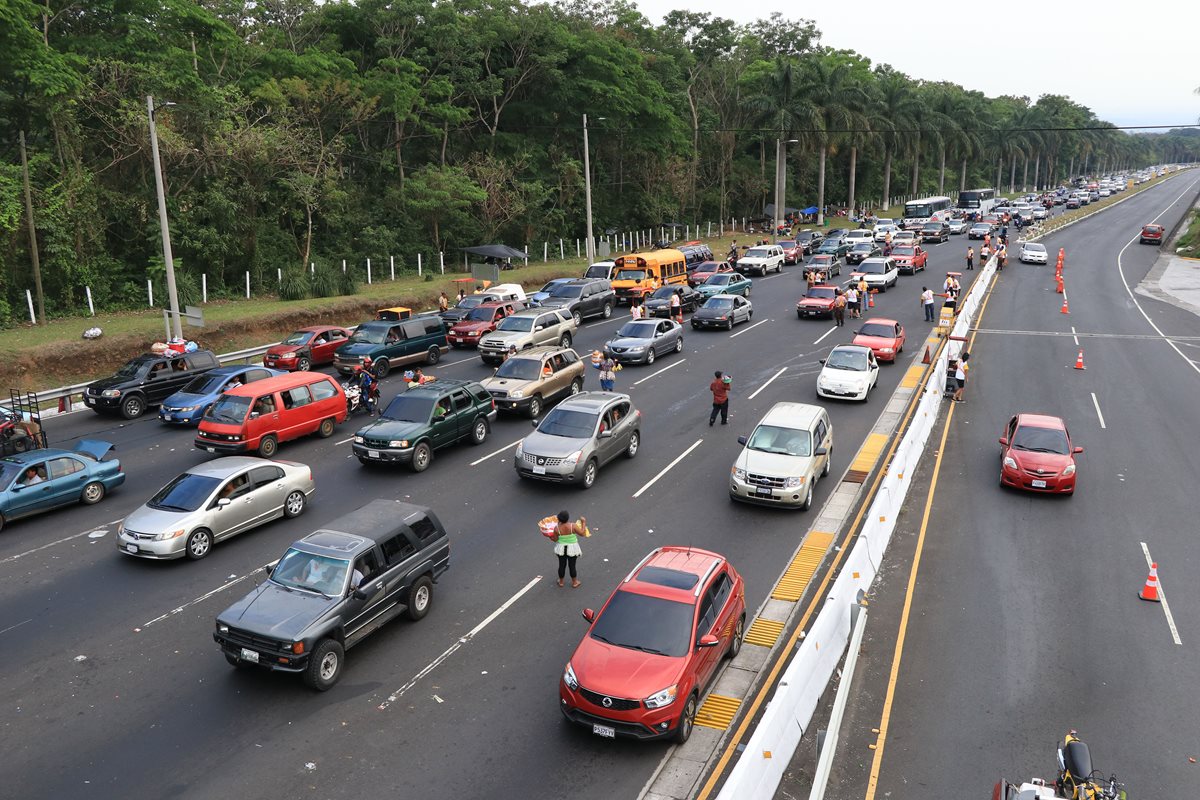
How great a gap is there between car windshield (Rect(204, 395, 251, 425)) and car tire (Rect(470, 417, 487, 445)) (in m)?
5.50

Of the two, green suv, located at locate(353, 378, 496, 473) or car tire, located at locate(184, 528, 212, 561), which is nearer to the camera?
Answer: car tire, located at locate(184, 528, 212, 561)

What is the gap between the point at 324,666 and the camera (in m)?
11.2

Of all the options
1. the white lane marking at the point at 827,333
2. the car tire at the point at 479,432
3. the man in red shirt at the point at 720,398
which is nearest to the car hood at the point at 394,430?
the car tire at the point at 479,432

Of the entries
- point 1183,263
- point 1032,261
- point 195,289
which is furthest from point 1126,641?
point 1183,263

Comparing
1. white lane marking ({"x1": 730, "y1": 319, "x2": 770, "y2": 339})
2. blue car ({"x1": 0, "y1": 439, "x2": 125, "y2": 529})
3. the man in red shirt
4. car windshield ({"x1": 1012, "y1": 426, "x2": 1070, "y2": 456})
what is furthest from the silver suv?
car windshield ({"x1": 1012, "y1": 426, "x2": 1070, "y2": 456})

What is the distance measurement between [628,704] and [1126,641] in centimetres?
798

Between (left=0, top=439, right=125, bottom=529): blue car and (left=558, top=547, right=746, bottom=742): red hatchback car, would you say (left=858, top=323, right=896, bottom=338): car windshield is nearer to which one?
(left=558, top=547, right=746, bottom=742): red hatchback car

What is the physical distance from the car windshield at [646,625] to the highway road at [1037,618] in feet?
6.95

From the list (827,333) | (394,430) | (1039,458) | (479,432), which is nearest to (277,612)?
(394,430)

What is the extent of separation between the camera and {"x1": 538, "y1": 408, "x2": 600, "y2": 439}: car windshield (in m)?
19.1

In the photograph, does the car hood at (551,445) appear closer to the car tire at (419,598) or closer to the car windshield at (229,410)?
the car tire at (419,598)

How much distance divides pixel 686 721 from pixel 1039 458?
484 inches

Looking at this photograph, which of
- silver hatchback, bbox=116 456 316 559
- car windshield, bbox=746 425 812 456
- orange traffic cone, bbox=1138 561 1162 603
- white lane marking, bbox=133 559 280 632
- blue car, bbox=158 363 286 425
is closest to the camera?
white lane marking, bbox=133 559 280 632

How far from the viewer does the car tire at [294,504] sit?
55.7 ft
